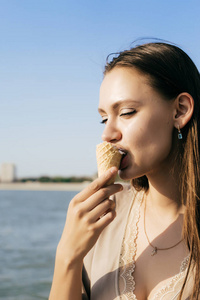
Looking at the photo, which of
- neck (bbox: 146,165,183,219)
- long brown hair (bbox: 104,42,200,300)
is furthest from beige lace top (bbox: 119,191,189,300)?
neck (bbox: 146,165,183,219)

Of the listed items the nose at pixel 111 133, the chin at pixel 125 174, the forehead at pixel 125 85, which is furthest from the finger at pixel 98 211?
the forehead at pixel 125 85

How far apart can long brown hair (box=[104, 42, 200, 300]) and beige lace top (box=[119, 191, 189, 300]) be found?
0.34 feet

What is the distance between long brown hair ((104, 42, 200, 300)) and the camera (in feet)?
7.24

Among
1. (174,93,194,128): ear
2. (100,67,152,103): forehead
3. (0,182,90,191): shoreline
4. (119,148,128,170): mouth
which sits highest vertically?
(100,67,152,103): forehead

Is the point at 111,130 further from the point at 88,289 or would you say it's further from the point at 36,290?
the point at 36,290

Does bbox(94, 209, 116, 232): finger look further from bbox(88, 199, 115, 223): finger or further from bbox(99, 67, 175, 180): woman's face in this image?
bbox(99, 67, 175, 180): woman's face

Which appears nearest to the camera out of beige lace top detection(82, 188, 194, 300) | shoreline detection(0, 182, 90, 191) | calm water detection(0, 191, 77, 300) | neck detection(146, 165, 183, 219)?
beige lace top detection(82, 188, 194, 300)

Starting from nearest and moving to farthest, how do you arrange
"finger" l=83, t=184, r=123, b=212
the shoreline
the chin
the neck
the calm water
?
"finger" l=83, t=184, r=123, b=212 < the chin < the neck < the calm water < the shoreline

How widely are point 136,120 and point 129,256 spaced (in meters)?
0.91

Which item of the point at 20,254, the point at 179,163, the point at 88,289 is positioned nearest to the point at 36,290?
the point at 20,254

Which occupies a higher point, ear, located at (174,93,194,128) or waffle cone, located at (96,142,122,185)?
ear, located at (174,93,194,128)

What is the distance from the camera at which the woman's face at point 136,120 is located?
2.14m

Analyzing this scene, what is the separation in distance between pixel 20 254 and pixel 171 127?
1092 centimetres

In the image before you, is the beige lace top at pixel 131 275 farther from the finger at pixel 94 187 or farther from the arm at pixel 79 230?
the finger at pixel 94 187
